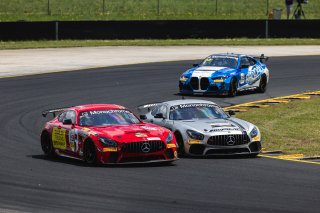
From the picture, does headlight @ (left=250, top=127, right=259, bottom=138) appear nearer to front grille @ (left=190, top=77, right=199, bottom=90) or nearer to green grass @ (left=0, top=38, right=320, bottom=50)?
front grille @ (left=190, top=77, right=199, bottom=90)

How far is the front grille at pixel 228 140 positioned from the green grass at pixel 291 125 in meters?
1.66

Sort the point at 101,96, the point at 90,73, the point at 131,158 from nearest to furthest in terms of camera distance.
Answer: the point at 131,158 → the point at 101,96 → the point at 90,73

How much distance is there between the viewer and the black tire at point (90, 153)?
1948cm

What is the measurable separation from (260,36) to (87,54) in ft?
35.3

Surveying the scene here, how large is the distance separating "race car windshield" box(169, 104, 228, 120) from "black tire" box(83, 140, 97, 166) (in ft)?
9.94

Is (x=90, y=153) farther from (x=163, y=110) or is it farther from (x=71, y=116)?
(x=163, y=110)

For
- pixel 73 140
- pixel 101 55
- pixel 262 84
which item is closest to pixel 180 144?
pixel 73 140

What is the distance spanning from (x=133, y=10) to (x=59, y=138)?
44.0m

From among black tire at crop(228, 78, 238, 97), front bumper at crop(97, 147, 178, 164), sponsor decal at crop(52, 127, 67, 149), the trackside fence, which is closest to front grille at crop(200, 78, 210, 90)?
black tire at crop(228, 78, 238, 97)

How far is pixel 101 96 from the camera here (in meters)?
33.7

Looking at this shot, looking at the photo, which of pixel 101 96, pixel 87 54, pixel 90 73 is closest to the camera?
pixel 101 96

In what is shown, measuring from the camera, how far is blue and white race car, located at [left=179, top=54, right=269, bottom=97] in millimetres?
33562

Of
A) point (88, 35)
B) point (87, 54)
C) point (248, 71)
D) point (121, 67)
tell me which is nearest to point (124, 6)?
point (88, 35)

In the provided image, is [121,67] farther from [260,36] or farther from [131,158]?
[131,158]
